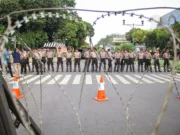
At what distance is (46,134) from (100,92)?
3172 mm

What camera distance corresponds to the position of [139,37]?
257ft

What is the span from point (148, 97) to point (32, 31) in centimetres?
2819

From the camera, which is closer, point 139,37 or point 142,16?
point 142,16

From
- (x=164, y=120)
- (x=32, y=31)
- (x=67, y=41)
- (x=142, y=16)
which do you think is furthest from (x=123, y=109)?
(x=67, y=41)

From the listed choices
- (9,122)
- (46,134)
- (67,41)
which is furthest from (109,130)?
(67,41)

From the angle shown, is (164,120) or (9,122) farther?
(164,120)

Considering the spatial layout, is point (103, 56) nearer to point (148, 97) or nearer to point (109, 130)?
point (148, 97)

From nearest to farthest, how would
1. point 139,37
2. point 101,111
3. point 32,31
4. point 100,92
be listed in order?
point 101,111 → point 100,92 → point 32,31 → point 139,37

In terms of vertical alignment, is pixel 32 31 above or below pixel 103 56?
above

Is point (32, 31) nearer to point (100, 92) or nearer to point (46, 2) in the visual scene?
point (46, 2)

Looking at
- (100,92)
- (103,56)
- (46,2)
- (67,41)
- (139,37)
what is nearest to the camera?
(100,92)

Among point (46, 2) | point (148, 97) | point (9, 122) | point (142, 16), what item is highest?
point (46, 2)

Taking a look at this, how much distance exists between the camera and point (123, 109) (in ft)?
19.8

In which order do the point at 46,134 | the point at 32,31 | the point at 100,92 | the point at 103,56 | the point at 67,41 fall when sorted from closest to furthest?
the point at 46,134 < the point at 100,92 < the point at 103,56 < the point at 32,31 < the point at 67,41
